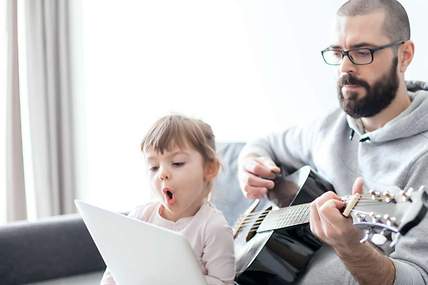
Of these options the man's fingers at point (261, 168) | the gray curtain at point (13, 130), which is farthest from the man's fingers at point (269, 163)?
the gray curtain at point (13, 130)

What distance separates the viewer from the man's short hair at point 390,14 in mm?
1509

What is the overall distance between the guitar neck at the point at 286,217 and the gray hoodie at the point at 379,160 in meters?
0.12

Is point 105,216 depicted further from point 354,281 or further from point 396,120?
point 396,120

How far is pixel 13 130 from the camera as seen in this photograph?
9.19 ft

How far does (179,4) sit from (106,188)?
95cm

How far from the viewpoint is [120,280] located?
1367 millimetres

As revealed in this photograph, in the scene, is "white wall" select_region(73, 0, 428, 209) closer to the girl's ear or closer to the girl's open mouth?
the girl's ear

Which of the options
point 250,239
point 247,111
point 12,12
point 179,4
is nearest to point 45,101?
point 12,12

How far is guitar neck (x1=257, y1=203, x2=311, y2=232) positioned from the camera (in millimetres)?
1495

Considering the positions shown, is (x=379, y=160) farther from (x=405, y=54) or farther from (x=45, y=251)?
(x=45, y=251)

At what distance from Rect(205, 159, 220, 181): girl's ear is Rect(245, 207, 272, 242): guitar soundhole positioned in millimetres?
215

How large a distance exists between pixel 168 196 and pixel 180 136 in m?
0.14

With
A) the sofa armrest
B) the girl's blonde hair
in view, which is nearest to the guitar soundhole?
the girl's blonde hair

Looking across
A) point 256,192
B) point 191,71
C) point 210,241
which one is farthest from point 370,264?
point 191,71
